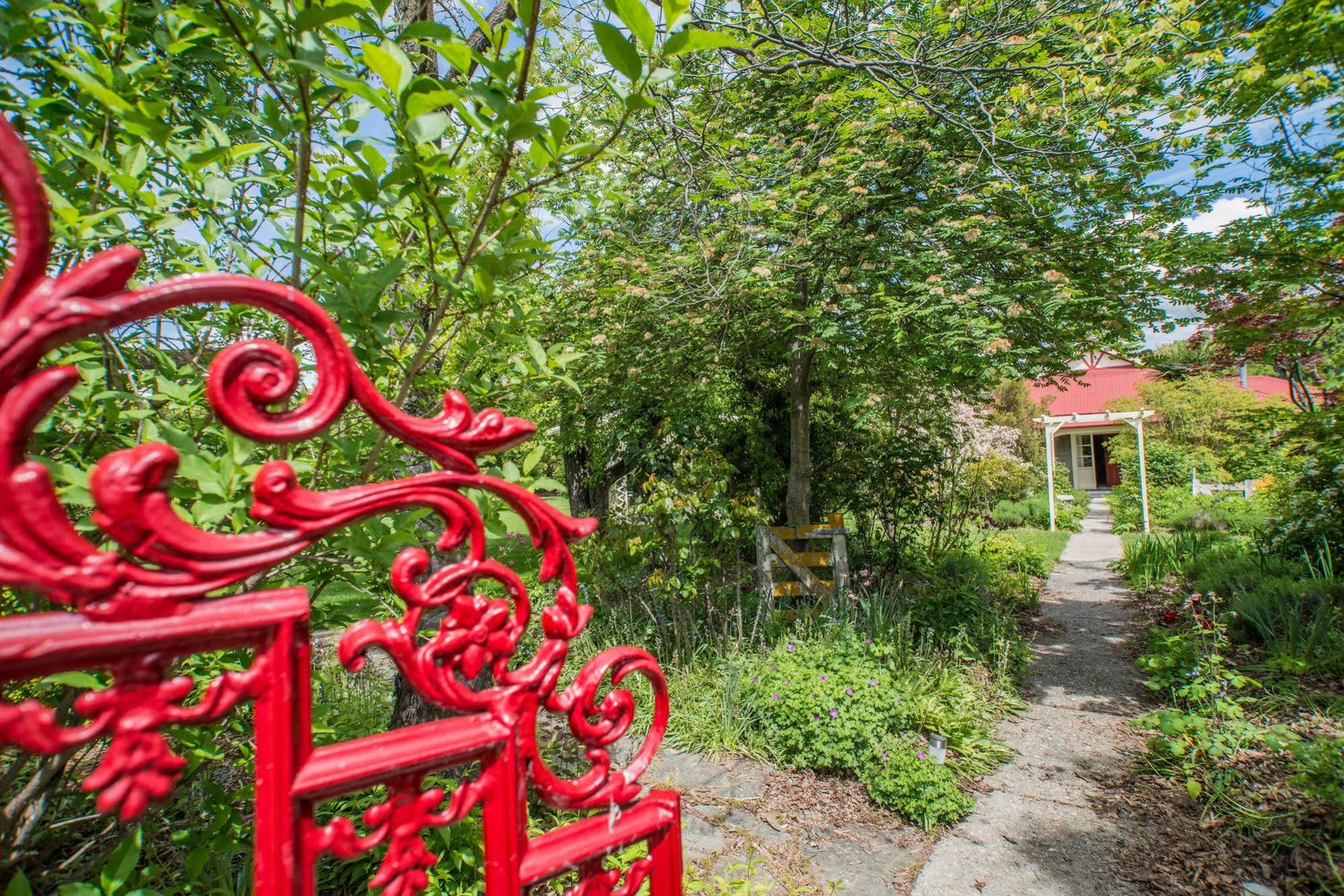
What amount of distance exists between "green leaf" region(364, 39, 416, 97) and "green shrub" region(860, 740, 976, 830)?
12.1 feet

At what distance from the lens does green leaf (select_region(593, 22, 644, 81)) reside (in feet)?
3.18

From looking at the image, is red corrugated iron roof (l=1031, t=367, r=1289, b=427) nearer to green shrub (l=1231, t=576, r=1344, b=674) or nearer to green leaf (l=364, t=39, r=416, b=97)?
green shrub (l=1231, t=576, r=1344, b=674)

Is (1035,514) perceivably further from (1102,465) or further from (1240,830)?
(1240,830)

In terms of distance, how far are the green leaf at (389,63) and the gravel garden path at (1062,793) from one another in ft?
11.2

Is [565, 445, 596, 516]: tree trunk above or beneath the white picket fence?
above

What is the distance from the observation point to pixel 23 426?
0.57 meters

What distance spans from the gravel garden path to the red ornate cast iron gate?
2737 millimetres

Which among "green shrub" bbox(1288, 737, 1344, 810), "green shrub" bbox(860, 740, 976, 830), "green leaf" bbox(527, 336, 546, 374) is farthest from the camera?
"green shrub" bbox(860, 740, 976, 830)

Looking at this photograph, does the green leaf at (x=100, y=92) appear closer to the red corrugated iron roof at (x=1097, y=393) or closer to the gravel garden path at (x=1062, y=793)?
the gravel garden path at (x=1062, y=793)

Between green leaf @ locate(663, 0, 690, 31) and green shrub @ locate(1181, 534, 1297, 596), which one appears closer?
green leaf @ locate(663, 0, 690, 31)

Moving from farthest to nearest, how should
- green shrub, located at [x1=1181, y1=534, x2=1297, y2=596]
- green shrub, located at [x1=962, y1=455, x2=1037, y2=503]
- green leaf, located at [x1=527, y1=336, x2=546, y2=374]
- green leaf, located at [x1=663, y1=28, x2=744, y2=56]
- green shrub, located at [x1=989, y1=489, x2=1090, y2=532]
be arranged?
green shrub, located at [x1=989, y1=489, x2=1090, y2=532], green shrub, located at [x1=962, y1=455, x2=1037, y2=503], green shrub, located at [x1=1181, y1=534, x2=1297, y2=596], green leaf, located at [x1=527, y1=336, x2=546, y2=374], green leaf, located at [x1=663, y1=28, x2=744, y2=56]

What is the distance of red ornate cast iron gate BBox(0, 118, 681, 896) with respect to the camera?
22.5 inches

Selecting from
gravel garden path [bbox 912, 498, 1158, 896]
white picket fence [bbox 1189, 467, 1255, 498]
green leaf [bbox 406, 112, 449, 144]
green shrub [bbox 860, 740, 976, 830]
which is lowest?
gravel garden path [bbox 912, 498, 1158, 896]

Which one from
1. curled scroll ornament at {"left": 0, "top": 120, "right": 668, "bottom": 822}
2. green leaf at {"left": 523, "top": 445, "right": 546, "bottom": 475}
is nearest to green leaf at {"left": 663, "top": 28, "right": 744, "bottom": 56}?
curled scroll ornament at {"left": 0, "top": 120, "right": 668, "bottom": 822}
